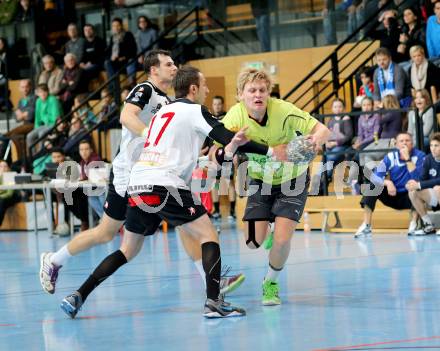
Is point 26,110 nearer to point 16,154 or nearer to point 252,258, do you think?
point 16,154

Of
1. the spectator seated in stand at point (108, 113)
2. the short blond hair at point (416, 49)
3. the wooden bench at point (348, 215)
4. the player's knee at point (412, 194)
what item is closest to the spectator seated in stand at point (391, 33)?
the short blond hair at point (416, 49)

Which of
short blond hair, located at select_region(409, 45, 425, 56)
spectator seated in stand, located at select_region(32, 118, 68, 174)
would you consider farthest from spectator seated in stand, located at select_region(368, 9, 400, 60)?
spectator seated in stand, located at select_region(32, 118, 68, 174)

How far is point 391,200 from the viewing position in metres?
13.6

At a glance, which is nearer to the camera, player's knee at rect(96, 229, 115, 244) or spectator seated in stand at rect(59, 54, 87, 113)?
player's knee at rect(96, 229, 115, 244)

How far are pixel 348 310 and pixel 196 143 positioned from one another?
1.59 meters

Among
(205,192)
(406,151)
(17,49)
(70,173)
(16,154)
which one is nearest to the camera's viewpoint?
(205,192)

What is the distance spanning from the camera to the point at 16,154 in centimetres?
2097

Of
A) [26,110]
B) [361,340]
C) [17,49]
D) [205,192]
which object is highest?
[17,49]

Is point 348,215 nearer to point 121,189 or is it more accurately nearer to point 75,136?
point 75,136

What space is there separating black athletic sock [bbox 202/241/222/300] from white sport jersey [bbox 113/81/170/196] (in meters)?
1.07

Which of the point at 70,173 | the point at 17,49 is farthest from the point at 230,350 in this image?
the point at 17,49

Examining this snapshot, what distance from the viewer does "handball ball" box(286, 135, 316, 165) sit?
7.04m

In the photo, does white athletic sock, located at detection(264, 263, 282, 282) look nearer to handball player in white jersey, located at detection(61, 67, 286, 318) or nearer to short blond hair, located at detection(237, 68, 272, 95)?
handball player in white jersey, located at detection(61, 67, 286, 318)

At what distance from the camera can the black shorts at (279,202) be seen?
297 inches
